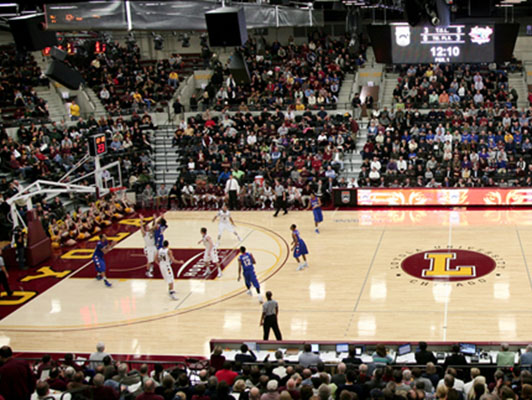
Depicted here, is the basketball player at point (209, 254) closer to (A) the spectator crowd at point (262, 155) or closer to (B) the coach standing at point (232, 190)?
(A) the spectator crowd at point (262, 155)

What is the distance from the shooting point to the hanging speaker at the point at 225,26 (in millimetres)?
11961

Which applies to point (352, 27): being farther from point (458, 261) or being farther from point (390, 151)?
point (458, 261)

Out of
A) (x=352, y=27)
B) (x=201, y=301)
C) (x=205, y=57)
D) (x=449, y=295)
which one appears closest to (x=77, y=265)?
(x=201, y=301)

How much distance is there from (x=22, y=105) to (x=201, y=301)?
18625 mm

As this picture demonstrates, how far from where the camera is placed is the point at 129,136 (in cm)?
3338

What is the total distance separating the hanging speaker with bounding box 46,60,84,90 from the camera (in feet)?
61.7

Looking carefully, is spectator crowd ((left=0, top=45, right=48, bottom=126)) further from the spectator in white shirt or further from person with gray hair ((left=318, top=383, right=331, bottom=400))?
person with gray hair ((left=318, top=383, right=331, bottom=400))

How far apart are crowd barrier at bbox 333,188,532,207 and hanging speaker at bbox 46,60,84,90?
1221 centimetres

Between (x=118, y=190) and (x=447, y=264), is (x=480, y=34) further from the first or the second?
(x=118, y=190)

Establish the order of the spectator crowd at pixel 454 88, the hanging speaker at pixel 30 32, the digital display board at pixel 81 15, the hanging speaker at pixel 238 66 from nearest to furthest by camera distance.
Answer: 1. the digital display board at pixel 81 15
2. the hanging speaker at pixel 30 32
3. the hanging speaker at pixel 238 66
4. the spectator crowd at pixel 454 88

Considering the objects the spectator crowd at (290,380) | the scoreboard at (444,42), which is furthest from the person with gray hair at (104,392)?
the scoreboard at (444,42)

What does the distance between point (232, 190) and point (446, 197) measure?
27.9ft

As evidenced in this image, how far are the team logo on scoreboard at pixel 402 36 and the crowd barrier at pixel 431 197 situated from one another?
706 cm

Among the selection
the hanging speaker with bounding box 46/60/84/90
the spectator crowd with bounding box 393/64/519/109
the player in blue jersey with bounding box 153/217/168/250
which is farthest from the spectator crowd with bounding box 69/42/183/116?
the player in blue jersey with bounding box 153/217/168/250
